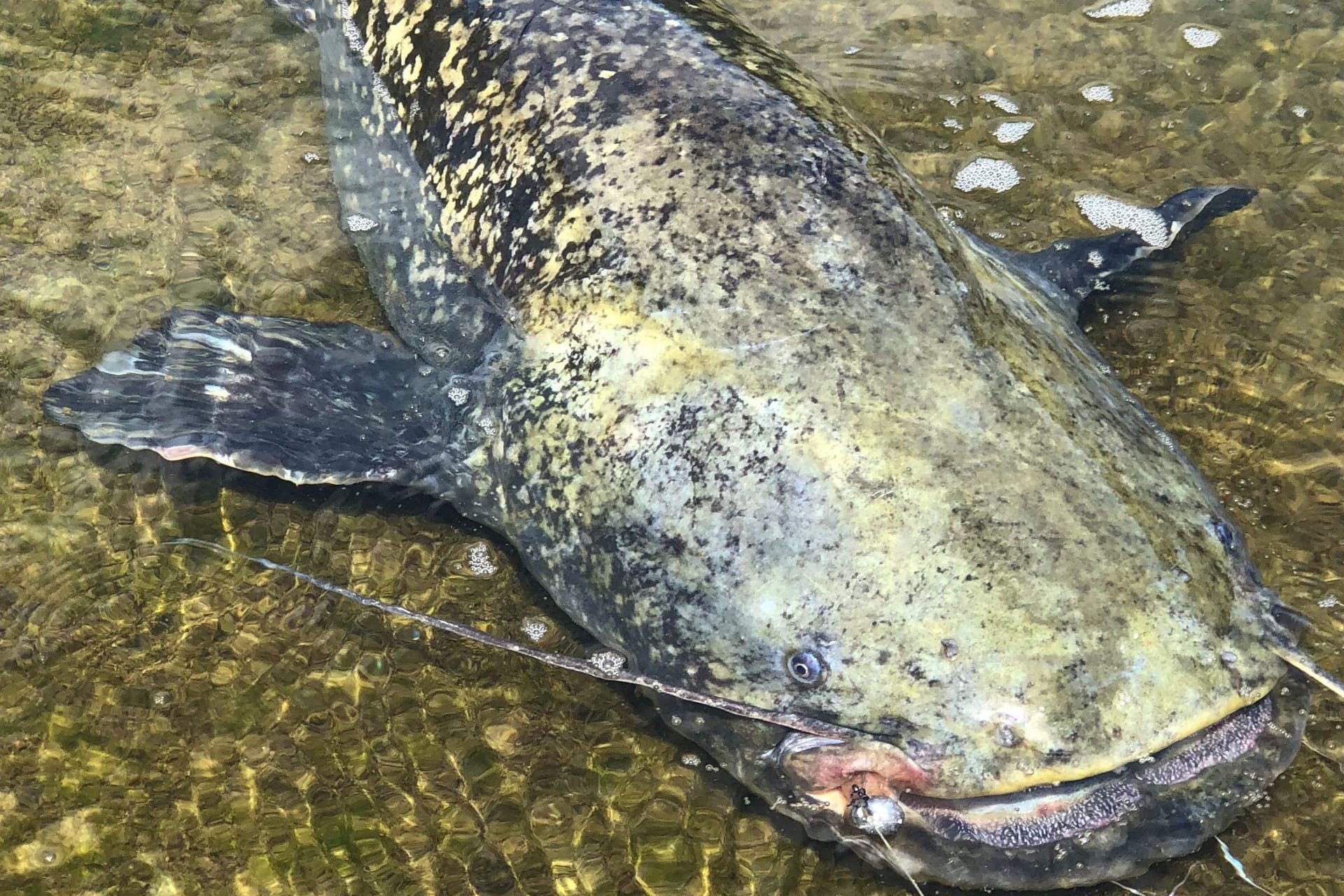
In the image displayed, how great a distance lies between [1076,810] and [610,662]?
4.01ft

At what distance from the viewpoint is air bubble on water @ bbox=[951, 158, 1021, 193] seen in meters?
4.66

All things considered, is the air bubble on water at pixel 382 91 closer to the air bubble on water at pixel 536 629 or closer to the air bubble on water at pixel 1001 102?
the air bubble on water at pixel 536 629

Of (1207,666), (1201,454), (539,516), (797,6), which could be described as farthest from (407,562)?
(797,6)

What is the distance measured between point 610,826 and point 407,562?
3.33 feet

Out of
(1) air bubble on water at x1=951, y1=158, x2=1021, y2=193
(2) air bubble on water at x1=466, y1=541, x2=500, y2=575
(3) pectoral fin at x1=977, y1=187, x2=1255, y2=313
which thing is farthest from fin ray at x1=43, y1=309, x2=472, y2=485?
(1) air bubble on water at x1=951, y1=158, x2=1021, y2=193

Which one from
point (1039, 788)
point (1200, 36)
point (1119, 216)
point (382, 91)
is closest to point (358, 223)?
point (382, 91)

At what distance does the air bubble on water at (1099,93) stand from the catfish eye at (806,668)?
355cm

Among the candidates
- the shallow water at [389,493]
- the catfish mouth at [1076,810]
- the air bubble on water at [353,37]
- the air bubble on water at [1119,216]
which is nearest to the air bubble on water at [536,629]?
the shallow water at [389,493]

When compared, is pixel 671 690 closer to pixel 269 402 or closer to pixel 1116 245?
pixel 269 402

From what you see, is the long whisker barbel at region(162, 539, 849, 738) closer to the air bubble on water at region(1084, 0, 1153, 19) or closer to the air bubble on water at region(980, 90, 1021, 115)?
the air bubble on water at region(980, 90, 1021, 115)

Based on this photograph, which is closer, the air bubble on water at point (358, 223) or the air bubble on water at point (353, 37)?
the air bubble on water at point (358, 223)

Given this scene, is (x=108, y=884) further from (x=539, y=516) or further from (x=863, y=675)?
(x=863, y=675)

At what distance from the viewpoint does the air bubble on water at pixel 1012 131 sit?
4.85m

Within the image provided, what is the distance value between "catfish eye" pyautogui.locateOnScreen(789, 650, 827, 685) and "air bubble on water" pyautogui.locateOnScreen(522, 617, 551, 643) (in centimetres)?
99
